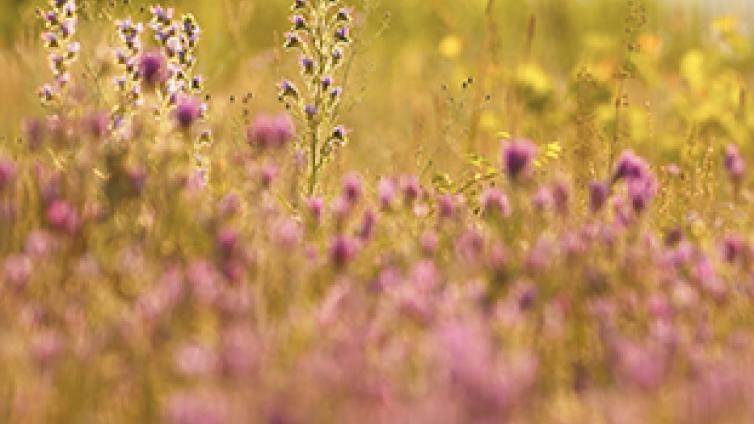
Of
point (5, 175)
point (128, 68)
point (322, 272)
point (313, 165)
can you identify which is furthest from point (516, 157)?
point (128, 68)

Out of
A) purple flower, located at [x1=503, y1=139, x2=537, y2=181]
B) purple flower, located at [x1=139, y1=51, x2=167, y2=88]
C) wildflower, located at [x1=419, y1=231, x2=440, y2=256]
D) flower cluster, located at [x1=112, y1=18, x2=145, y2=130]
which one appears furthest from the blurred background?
purple flower, located at [x1=503, y1=139, x2=537, y2=181]

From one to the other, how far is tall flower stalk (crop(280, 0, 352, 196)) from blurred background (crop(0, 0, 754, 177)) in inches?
3.2

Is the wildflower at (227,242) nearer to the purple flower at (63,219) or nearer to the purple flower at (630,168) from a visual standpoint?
the purple flower at (63,219)

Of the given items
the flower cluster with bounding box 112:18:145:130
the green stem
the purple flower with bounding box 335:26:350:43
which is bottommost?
the green stem

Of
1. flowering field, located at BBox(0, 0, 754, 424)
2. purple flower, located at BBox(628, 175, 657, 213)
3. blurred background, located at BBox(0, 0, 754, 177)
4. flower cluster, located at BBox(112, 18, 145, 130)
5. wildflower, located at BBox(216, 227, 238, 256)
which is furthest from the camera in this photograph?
blurred background, located at BBox(0, 0, 754, 177)

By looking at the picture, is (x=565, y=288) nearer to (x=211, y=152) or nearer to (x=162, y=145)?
(x=162, y=145)

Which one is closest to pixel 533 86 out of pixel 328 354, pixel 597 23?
pixel 328 354

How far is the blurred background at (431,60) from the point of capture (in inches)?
169

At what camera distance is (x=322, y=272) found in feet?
9.30

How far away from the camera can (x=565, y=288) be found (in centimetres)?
271

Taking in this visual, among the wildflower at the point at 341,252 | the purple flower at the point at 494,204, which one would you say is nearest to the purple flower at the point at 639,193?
the purple flower at the point at 494,204

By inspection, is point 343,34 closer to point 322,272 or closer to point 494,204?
point 494,204

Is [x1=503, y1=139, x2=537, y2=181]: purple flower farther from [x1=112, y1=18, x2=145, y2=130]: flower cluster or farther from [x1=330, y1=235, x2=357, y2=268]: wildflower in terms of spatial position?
[x1=112, y1=18, x2=145, y2=130]: flower cluster

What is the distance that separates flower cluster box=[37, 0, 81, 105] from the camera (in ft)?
12.3
